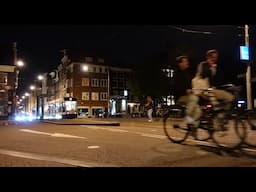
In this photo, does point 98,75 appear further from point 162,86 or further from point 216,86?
point 216,86

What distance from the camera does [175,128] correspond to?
29.8 ft

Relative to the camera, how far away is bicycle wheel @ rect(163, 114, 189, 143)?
895 centimetres

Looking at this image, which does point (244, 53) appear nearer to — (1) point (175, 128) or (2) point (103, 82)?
(1) point (175, 128)

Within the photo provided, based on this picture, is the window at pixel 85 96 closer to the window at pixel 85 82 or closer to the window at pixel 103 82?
the window at pixel 85 82

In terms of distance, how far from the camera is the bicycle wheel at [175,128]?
895cm

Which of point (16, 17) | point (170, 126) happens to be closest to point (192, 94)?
point (170, 126)

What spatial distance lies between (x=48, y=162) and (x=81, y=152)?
57.0 inches

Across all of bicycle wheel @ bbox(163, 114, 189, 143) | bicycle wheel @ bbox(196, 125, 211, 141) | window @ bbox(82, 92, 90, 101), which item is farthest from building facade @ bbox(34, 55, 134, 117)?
bicycle wheel @ bbox(196, 125, 211, 141)

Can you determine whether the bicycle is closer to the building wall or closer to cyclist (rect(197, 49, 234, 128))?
cyclist (rect(197, 49, 234, 128))

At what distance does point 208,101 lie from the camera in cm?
820

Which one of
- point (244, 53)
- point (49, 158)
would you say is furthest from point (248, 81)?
point (49, 158)

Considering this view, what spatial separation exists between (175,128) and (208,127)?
3.48ft

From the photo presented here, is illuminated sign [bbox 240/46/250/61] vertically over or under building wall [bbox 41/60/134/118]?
under

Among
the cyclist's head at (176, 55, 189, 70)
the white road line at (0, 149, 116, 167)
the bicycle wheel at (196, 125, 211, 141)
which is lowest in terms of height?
the white road line at (0, 149, 116, 167)
